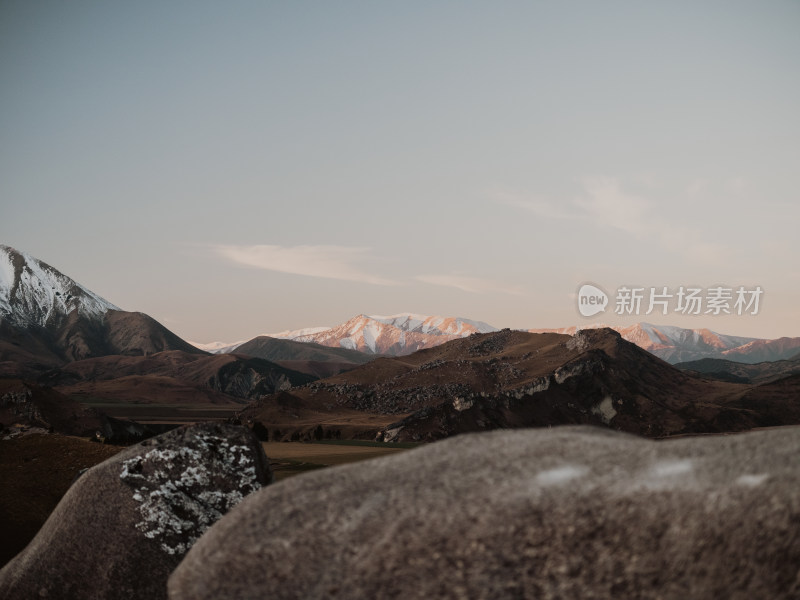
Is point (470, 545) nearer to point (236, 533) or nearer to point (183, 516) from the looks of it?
point (236, 533)

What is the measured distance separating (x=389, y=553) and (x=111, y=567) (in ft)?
32.0

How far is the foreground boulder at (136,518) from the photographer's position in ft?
52.6

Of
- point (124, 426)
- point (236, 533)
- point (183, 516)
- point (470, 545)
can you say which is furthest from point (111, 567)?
point (124, 426)

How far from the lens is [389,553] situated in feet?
30.4

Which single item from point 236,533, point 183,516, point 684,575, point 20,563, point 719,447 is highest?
point 719,447

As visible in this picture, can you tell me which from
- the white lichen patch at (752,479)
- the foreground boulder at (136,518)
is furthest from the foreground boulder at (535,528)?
the foreground boulder at (136,518)

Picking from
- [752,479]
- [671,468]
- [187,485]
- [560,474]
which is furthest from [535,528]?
[187,485]

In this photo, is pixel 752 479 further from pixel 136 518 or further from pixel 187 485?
pixel 136 518

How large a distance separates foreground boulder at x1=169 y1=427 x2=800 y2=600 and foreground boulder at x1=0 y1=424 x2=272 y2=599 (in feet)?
20.5

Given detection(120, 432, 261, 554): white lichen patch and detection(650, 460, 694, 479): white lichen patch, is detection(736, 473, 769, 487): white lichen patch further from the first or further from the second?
detection(120, 432, 261, 554): white lichen patch

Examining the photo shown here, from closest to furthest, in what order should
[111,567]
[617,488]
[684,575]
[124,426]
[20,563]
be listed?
[684,575], [617,488], [111,567], [20,563], [124,426]

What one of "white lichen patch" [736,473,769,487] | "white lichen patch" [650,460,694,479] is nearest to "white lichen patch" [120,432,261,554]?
"white lichen patch" [650,460,694,479]

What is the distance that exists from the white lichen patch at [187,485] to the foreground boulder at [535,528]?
6296 mm

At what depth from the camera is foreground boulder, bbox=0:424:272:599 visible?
632 inches
